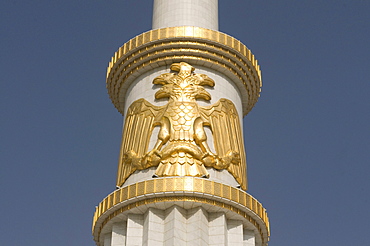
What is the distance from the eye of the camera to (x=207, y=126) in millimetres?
18875

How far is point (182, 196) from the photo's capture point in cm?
Result: 1722

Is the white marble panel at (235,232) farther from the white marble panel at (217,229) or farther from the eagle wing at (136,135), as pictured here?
the eagle wing at (136,135)

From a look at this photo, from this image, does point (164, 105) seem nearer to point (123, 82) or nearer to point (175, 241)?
point (123, 82)

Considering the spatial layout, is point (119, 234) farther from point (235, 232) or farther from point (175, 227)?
point (235, 232)

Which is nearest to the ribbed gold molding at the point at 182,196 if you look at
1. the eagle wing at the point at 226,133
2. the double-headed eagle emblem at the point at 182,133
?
the double-headed eagle emblem at the point at 182,133

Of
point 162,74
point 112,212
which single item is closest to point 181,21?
point 162,74

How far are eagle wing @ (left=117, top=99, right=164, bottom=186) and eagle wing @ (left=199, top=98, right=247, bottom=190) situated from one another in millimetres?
1352

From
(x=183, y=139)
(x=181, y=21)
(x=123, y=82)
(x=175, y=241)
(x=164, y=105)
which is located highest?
(x=181, y=21)

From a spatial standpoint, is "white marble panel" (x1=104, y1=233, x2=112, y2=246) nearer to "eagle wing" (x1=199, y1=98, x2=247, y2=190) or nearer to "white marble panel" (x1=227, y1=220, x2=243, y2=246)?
"white marble panel" (x1=227, y1=220, x2=243, y2=246)

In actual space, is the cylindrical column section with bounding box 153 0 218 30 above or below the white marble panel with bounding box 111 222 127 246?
above

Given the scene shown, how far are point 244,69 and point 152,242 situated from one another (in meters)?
6.18

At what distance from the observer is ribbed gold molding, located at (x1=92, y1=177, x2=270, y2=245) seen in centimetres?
1720

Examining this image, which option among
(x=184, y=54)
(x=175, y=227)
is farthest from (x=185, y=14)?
(x=175, y=227)

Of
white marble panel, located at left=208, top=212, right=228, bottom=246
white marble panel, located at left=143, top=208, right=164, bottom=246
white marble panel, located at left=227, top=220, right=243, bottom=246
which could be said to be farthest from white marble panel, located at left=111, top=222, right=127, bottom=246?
white marble panel, located at left=227, top=220, right=243, bottom=246
